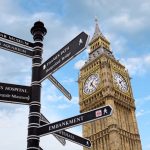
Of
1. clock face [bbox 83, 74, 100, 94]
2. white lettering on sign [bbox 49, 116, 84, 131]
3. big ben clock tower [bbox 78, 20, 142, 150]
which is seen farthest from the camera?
clock face [bbox 83, 74, 100, 94]

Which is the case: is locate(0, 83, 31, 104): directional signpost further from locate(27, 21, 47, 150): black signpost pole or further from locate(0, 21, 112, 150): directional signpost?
locate(27, 21, 47, 150): black signpost pole

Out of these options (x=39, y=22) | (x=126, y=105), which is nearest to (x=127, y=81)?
(x=126, y=105)

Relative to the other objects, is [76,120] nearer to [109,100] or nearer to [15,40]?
[15,40]

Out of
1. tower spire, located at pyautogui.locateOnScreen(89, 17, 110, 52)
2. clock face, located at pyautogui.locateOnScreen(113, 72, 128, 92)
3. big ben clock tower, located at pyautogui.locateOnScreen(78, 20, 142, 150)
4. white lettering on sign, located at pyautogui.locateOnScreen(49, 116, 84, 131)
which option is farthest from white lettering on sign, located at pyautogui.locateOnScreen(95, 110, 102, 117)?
tower spire, located at pyautogui.locateOnScreen(89, 17, 110, 52)

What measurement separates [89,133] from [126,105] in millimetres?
7790

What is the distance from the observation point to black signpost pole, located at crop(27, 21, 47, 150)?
6.12 m

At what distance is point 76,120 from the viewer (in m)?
6.02

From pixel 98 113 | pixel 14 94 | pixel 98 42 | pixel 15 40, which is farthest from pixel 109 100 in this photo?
pixel 98 113

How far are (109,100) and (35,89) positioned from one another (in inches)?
1786

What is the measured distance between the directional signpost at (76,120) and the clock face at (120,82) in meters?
49.0

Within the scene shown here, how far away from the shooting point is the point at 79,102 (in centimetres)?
5588

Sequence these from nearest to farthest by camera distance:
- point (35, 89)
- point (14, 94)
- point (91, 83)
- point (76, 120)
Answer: point (76, 120), point (14, 94), point (35, 89), point (91, 83)

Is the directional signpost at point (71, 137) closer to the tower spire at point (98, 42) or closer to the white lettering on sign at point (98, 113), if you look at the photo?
the white lettering on sign at point (98, 113)

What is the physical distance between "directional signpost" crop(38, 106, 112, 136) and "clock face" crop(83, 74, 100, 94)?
4863 cm
